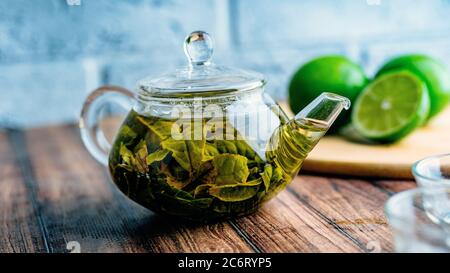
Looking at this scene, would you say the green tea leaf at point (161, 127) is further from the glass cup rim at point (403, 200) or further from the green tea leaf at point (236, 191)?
the glass cup rim at point (403, 200)

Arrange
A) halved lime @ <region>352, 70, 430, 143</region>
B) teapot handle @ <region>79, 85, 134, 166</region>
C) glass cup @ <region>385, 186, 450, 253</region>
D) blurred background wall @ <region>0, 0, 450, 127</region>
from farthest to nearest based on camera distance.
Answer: blurred background wall @ <region>0, 0, 450, 127</region>
halved lime @ <region>352, 70, 430, 143</region>
teapot handle @ <region>79, 85, 134, 166</region>
glass cup @ <region>385, 186, 450, 253</region>

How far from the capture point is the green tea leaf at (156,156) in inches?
23.5

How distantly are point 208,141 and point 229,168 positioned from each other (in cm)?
3

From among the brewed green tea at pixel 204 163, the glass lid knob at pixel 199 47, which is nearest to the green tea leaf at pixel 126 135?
the brewed green tea at pixel 204 163

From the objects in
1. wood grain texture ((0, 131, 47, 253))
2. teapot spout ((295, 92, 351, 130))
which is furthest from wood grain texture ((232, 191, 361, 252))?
wood grain texture ((0, 131, 47, 253))

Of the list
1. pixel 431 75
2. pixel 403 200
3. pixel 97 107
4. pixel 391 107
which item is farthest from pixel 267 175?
pixel 431 75

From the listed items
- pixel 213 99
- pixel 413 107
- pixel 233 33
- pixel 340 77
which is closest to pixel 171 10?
pixel 233 33

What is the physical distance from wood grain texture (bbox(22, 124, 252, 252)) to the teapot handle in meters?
0.07

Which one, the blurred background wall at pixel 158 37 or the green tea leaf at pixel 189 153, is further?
the blurred background wall at pixel 158 37

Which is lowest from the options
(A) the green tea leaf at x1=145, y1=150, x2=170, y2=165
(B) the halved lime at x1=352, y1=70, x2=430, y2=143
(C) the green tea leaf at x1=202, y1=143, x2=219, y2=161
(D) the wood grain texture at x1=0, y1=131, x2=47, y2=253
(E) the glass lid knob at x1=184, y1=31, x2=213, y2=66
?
(D) the wood grain texture at x1=0, y1=131, x2=47, y2=253

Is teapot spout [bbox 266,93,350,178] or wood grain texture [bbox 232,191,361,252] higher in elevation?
teapot spout [bbox 266,93,350,178]

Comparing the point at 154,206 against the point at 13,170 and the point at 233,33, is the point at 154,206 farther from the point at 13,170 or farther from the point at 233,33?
the point at 233,33

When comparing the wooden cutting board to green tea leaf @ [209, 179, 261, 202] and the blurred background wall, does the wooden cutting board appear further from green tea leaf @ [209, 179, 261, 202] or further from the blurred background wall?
the blurred background wall

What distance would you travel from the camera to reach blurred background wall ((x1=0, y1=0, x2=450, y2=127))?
1254mm
